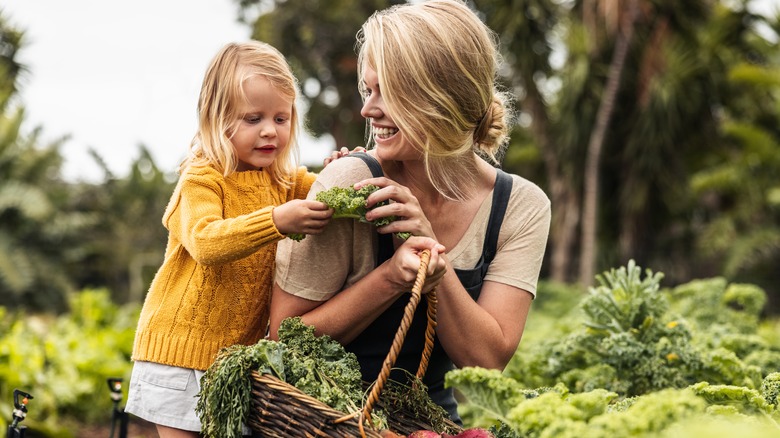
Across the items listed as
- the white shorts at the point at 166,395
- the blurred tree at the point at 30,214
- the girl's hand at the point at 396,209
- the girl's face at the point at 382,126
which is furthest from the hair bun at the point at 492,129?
the blurred tree at the point at 30,214

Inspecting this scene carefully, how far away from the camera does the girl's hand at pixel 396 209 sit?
7.55 ft

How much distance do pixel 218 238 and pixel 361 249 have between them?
0.40m

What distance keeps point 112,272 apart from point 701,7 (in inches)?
467

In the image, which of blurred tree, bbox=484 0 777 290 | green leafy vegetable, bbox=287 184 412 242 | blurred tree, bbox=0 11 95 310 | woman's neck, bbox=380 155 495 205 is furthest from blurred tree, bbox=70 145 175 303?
green leafy vegetable, bbox=287 184 412 242

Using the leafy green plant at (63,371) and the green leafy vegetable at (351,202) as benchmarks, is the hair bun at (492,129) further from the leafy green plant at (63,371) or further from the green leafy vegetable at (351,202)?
the leafy green plant at (63,371)

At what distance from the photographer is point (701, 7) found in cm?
1491

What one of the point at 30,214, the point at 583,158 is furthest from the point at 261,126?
the point at 30,214

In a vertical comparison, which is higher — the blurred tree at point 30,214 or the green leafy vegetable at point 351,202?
the blurred tree at point 30,214

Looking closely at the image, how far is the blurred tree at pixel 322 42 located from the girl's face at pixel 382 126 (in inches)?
588

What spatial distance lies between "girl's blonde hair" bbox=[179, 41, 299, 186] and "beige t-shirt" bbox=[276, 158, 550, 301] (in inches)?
15.5

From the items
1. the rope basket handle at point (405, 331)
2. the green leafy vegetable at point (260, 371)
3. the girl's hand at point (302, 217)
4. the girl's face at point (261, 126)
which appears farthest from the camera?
the girl's face at point (261, 126)

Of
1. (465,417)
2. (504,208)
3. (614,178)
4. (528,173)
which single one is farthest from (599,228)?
(504,208)

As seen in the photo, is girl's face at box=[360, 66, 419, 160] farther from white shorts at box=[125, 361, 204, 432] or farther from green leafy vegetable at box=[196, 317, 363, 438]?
white shorts at box=[125, 361, 204, 432]

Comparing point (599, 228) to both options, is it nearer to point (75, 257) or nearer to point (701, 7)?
point (701, 7)
